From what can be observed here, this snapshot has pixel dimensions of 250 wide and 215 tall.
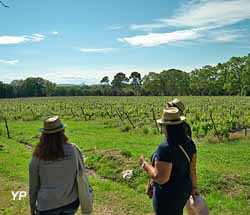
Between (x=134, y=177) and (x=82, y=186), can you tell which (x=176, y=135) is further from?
(x=134, y=177)

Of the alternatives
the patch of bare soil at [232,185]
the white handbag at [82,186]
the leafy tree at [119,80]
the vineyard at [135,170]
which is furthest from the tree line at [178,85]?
the white handbag at [82,186]

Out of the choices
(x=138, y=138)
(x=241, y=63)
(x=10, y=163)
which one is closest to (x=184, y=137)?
(x=10, y=163)

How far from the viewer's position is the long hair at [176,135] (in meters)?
3.29

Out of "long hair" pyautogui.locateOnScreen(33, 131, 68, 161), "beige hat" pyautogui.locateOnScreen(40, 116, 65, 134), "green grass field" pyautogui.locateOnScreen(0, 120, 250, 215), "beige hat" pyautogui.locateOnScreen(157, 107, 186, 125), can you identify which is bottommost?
"green grass field" pyautogui.locateOnScreen(0, 120, 250, 215)

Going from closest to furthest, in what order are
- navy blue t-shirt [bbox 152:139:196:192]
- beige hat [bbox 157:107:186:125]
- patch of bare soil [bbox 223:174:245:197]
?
navy blue t-shirt [bbox 152:139:196:192], beige hat [bbox 157:107:186:125], patch of bare soil [bbox 223:174:245:197]

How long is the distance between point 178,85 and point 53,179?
10072 centimetres

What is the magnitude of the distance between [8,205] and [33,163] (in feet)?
14.4

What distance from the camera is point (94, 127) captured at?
72.6 ft

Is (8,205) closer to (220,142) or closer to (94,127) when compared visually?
(220,142)

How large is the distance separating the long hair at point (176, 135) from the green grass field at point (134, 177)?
11.7ft

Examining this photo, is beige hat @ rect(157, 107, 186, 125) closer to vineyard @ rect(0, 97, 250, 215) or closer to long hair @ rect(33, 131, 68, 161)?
long hair @ rect(33, 131, 68, 161)

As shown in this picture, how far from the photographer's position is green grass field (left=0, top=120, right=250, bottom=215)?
6770 mm

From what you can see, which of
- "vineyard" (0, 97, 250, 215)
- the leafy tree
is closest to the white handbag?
"vineyard" (0, 97, 250, 215)

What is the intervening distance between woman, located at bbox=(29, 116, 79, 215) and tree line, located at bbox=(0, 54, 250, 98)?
82.7 metres
